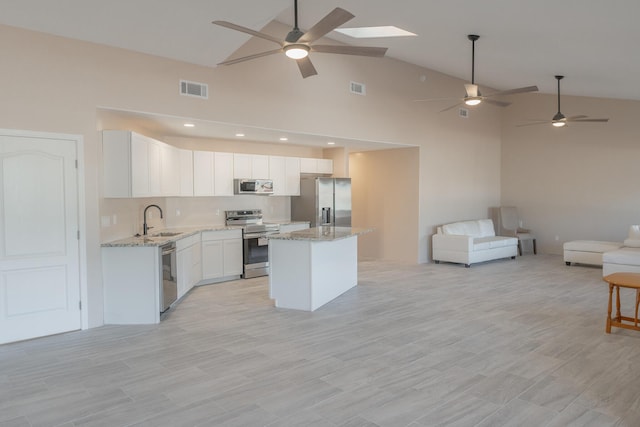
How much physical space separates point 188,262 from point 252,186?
1.93 m

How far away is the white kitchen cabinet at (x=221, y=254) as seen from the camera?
6.84 m

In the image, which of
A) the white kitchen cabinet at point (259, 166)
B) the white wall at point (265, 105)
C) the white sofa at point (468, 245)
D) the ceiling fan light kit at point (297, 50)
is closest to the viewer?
the ceiling fan light kit at point (297, 50)

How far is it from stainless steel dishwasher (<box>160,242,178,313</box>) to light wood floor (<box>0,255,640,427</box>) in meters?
0.21

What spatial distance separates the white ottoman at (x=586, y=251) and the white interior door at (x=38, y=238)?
8.77 m

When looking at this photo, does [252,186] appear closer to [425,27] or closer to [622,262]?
[425,27]

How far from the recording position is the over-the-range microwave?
24.3 ft

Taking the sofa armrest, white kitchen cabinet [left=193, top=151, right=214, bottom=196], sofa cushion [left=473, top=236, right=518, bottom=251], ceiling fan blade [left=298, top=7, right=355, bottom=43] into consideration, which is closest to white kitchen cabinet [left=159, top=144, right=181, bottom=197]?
white kitchen cabinet [left=193, top=151, right=214, bottom=196]

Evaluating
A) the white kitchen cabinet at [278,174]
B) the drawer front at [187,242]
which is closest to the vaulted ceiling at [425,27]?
the white kitchen cabinet at [278,174]

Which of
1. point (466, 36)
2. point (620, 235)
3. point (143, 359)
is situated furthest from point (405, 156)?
point (143, 359)

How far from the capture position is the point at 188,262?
242 inches

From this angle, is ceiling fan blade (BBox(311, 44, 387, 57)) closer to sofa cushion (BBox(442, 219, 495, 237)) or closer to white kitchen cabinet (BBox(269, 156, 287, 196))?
white kitchen cabinet (BBox(269, 156, 287, 196))

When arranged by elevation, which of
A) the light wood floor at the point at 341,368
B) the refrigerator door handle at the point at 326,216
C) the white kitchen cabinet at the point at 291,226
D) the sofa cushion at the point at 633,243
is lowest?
the light wood floor at the point at 341,368

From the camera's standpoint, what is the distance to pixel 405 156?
29.8 ft

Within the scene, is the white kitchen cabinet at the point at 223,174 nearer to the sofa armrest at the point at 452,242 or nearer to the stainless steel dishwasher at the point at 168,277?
the stainless steel dishwasher at the point at 168,277
